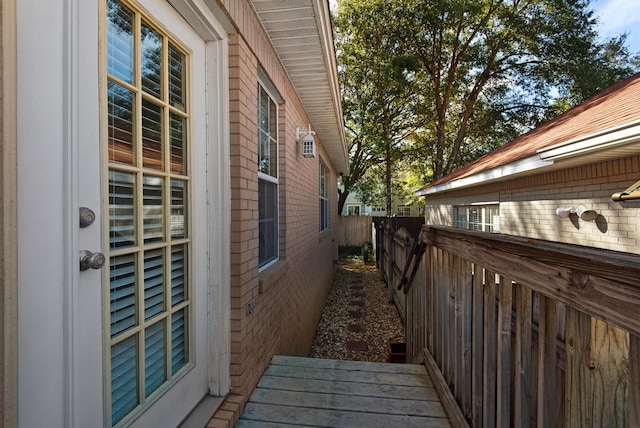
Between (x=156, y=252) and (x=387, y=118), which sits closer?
(x=156, y=252)

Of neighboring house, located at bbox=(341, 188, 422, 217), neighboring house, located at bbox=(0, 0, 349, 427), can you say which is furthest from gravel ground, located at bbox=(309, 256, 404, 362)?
neighboring house, located at bbox=(341, 188, 422, 217)

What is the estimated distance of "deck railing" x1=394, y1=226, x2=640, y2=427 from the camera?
0.86m

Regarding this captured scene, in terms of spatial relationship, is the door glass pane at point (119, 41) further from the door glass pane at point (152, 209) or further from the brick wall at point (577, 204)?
the brick wall at point (577, 204)

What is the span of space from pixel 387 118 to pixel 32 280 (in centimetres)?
1534

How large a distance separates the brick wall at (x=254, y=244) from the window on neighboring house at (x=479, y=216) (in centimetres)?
560

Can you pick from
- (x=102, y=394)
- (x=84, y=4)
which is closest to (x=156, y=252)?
(x=102, y=394)

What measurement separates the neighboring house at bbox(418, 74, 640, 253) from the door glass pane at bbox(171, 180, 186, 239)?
4.07 meters

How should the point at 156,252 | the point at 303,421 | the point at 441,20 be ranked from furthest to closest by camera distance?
the point at 441,20 < the point at 303,421 < the point at 156,252

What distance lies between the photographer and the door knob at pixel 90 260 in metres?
1.15

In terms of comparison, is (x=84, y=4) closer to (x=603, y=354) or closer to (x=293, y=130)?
(x=603, y=354)

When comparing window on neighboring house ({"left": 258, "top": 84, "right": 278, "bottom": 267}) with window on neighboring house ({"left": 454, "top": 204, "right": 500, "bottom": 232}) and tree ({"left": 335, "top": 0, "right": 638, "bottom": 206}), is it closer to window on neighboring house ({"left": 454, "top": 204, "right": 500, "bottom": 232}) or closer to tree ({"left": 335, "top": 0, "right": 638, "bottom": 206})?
window on neighboring house ({"left": 454, "top": 204, "right": 500, "bottom": 232})

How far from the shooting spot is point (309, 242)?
5.52 meters

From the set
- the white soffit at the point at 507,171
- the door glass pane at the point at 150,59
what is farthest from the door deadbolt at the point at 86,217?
the white soffit at the point at 507,171

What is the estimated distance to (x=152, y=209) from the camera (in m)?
1.56
